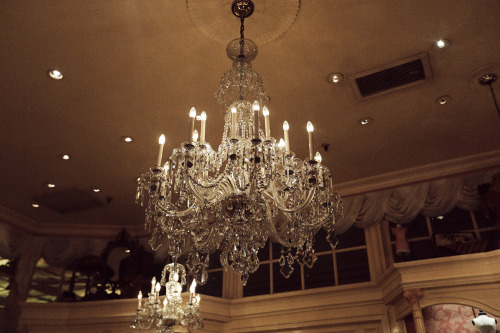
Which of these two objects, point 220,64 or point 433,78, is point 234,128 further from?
point 433,78

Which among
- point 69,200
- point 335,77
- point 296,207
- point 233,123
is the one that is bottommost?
point 296,207

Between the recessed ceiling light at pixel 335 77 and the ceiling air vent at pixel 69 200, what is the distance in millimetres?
4067

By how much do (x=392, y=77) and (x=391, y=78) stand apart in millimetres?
15

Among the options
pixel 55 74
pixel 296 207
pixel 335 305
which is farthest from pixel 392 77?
pixel 55 74

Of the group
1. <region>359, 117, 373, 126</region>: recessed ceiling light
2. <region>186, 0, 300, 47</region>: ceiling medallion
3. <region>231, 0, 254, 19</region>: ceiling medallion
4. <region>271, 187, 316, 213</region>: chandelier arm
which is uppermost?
<region>186, 0, 300, 47</region>: ceiling medallion

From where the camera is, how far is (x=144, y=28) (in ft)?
11.6

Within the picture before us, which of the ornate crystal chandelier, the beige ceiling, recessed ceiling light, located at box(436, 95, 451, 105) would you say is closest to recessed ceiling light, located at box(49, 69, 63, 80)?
the beige ceiling

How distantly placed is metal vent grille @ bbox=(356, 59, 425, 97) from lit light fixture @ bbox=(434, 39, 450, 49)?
8.3 inches

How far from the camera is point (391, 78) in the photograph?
4.07m

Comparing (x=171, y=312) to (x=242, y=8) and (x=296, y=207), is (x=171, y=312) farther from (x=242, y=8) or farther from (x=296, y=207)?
(x=242, y=8)

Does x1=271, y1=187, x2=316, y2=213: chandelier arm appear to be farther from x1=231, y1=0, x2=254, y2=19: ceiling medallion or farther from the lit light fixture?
the lit light fixture

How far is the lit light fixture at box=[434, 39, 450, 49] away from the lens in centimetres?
362

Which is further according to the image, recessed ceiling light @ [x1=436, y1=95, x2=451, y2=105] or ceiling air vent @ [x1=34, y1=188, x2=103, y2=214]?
ceiling air vent @ [x1=34, y1=188, x2=103, y2=214]

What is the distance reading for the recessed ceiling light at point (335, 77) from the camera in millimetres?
4008
